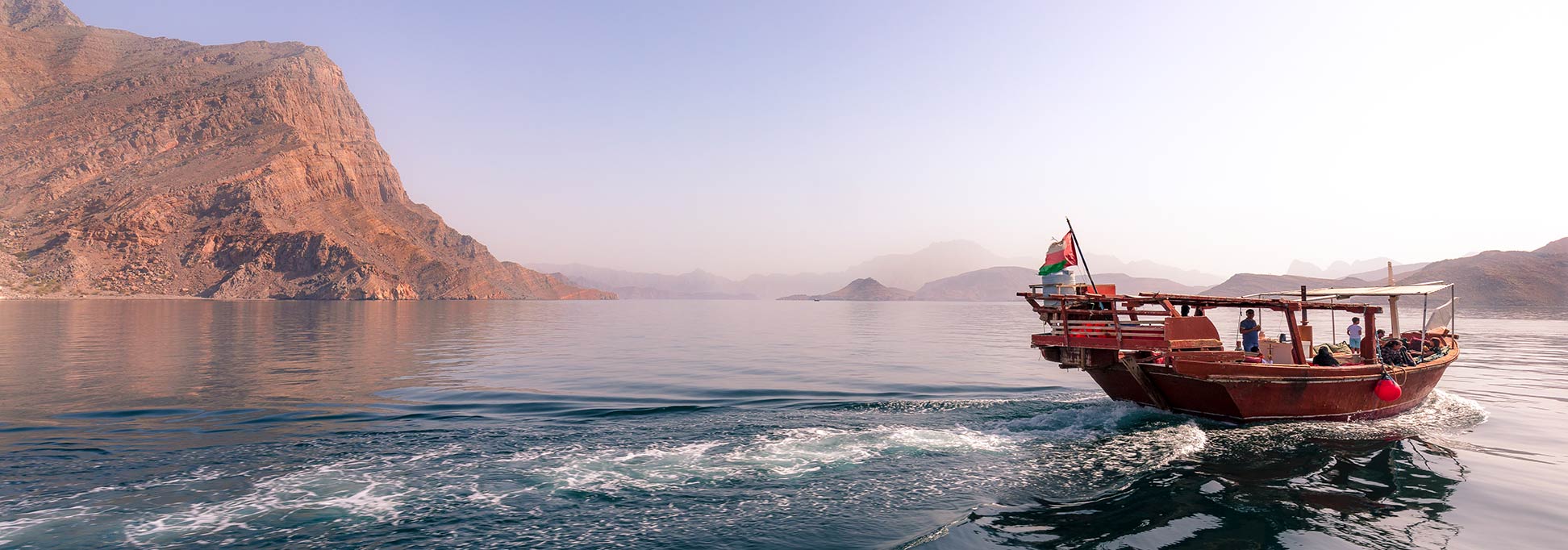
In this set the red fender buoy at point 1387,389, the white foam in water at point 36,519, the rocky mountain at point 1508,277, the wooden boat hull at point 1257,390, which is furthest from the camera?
the rocky mountain at point 1508,277

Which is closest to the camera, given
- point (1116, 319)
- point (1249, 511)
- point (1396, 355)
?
point (1249, 511)

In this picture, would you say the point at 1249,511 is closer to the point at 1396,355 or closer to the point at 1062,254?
the point at 1062,254

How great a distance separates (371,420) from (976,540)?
15.0 meters

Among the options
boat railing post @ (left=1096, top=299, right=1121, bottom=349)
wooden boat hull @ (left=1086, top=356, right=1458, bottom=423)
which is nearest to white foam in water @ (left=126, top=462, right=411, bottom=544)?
boat railing post @ (left=1096, top=299, right=1121, bottom=349)

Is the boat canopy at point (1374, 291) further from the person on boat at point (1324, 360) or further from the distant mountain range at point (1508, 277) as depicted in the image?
the distant mountain range at point (1508, 277)

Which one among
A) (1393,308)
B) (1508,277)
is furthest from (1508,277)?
(1393,308)

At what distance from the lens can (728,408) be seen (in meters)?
18.9

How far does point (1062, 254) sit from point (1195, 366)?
427 centimetres

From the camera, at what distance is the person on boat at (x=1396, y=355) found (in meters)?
19.7

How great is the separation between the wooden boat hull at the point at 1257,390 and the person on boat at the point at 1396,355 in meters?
1.46

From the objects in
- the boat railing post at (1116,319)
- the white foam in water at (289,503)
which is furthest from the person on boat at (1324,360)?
the white foam in water at (289,503)

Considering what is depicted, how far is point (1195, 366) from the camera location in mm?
16484

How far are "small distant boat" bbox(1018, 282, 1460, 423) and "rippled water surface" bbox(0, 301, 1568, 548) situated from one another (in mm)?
583

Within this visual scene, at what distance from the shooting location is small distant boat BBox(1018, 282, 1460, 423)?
16.5 meters
